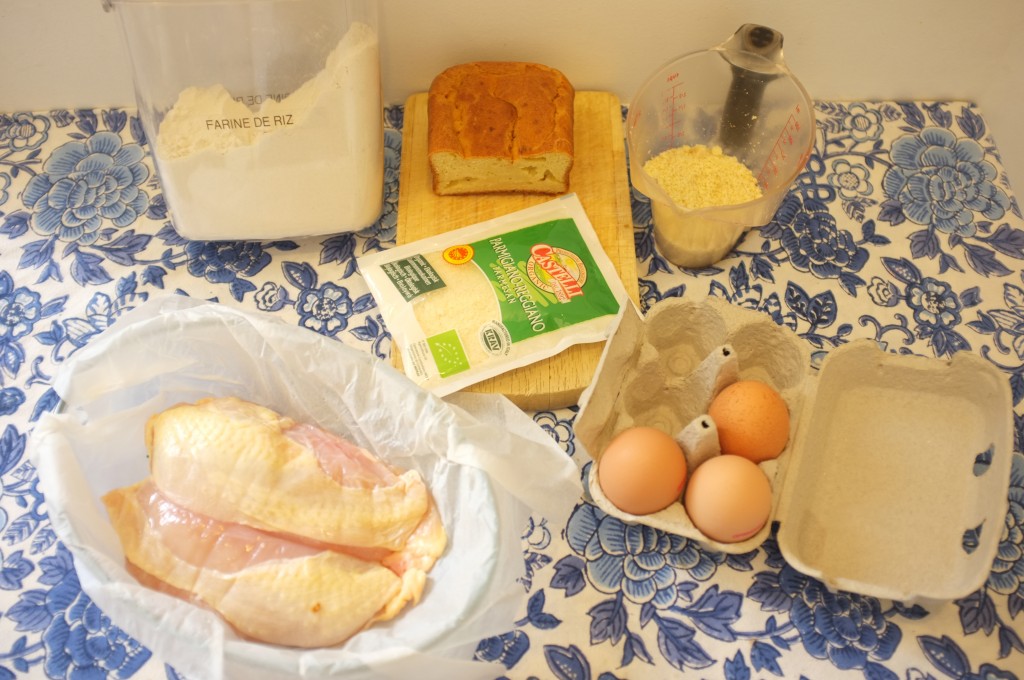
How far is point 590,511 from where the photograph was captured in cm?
94

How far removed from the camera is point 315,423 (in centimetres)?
92

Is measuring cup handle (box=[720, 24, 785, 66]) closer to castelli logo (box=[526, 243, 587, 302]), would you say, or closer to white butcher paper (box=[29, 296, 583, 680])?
castelli logo (box=[526, 243, 587, 302])

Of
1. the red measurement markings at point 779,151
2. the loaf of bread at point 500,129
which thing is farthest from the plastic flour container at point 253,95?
the red measurement markings at point 779,151

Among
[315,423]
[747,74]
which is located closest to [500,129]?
[747,74]

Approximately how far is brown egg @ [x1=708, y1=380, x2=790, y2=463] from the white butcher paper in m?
0.16

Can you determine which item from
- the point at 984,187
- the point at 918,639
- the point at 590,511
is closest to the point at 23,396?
the point at 590,511

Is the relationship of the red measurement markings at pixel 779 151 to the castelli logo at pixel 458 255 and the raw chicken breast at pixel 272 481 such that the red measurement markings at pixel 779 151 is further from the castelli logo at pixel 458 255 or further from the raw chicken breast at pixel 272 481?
the raw chicken breast at pixel 272 481

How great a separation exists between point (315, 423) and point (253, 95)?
380 mm

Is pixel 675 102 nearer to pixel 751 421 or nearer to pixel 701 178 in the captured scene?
pixel 701 178

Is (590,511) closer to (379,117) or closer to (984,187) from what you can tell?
(379,117)

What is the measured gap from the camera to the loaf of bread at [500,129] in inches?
42.6

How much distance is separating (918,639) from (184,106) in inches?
38.5

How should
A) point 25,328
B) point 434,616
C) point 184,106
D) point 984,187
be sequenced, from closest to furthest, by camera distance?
point 434,616 → point 184,106 → point 25,328 → point 984,187

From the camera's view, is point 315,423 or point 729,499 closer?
point 729,499
